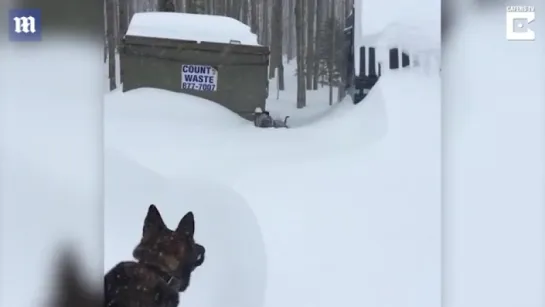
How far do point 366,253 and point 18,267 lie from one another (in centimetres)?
139

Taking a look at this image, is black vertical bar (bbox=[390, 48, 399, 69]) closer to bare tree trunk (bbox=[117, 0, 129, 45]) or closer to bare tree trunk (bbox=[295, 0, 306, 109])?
bare tree trunk (bbox=[295, 0, 306, 109])

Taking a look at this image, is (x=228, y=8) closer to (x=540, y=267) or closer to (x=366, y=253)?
(x=366, y=253)

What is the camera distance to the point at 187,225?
9.55 feet

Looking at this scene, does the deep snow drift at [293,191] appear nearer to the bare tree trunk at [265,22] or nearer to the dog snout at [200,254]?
the dog snout at [200,254]

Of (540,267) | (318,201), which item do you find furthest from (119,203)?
(540,267)

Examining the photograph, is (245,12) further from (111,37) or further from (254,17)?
(111,37)

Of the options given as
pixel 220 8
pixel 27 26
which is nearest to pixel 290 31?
pixel 220 8

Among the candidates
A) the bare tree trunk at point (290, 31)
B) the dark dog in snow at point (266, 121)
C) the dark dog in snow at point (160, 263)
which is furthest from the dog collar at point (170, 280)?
the bare tree trunk at point (290, 31)

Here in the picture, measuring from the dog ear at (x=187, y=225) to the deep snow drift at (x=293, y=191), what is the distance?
0.09ft

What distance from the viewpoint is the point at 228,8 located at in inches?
115

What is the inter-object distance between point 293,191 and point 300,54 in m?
0.53

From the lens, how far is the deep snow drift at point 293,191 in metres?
2.89

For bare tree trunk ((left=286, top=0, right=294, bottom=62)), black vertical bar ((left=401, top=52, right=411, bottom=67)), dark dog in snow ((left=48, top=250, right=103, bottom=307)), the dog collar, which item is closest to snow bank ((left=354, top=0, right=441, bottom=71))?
black vertical bar ((left=401, top=52, right=411, bottom=67))

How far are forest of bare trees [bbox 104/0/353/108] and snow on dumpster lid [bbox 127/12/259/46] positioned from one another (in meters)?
0.02
